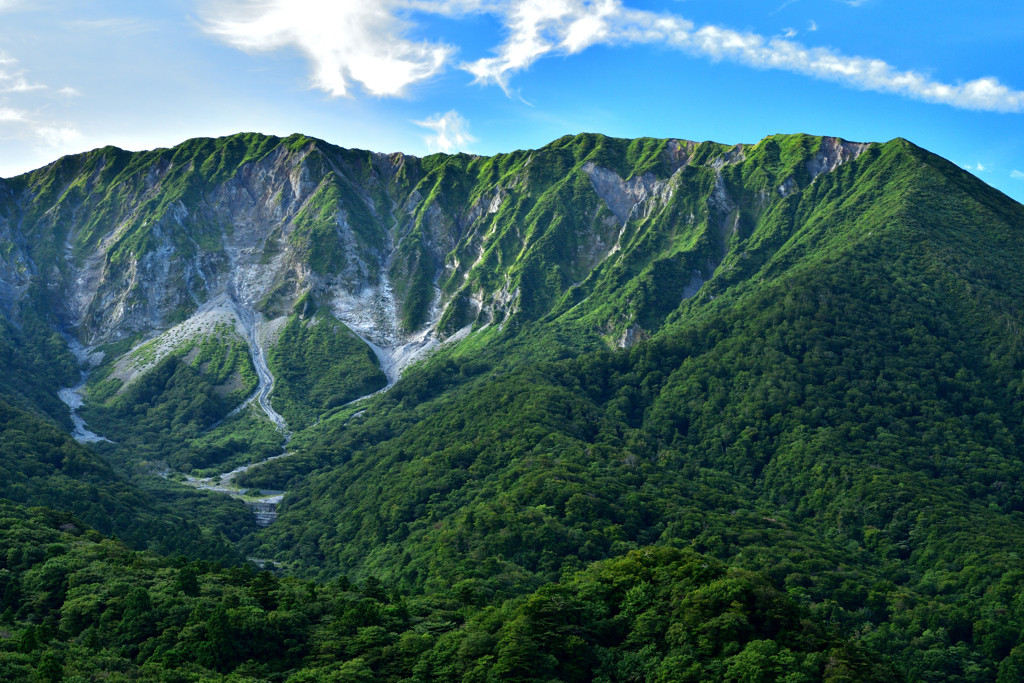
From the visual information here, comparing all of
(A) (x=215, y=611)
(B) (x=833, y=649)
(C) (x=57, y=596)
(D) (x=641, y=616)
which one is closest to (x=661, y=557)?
(D) (x=641, y=616)

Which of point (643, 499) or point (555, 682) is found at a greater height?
point (643, 499)

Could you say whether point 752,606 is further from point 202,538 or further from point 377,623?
point 202,538

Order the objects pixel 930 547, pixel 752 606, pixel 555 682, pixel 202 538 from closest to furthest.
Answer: pixel 555 682, pixel 752 606, pixel 930 547, pixel 202 538

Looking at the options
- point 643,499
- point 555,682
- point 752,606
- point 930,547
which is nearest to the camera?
point 555,682

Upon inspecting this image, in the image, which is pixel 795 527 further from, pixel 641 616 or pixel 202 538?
pixel 202 538

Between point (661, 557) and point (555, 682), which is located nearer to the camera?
point (555, 682)

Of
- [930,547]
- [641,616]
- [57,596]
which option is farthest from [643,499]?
[57,596]

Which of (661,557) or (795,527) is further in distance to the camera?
(795,527)

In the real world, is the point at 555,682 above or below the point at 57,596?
below

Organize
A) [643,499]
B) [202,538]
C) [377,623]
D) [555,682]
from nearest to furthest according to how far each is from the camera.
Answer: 1. [555,682]
2. [377,623]
3. [643,499]
4. [202,538]
